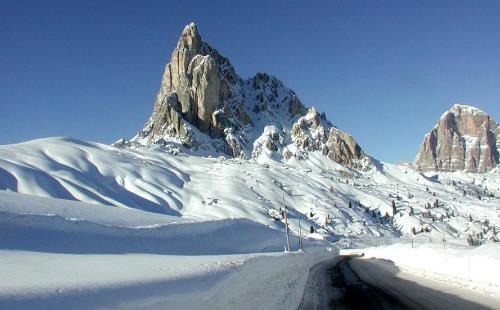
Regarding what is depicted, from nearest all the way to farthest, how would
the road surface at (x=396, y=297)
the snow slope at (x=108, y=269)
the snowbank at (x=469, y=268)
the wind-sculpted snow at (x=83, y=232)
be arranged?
1. the snow slope at (x=108, y=269)
2. the wind-sculpted snow at (x=83, y=232)
3. the road surface at (x=396, y=297)
4. the snowbank at (x=469, y=268)

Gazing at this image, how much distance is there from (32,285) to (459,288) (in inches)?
678

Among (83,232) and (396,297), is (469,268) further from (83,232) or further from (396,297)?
(83,232)

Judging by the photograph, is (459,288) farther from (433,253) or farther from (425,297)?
(433,253)

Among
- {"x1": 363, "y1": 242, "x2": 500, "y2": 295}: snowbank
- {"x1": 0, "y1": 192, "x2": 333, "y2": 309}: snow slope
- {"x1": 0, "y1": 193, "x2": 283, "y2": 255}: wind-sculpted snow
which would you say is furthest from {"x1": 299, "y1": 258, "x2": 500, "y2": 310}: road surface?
{"x1": 0, "y1": 193, "x2": 283, "y2": 255}: wind-sculpted snow

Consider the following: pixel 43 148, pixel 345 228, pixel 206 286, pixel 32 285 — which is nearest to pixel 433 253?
pixel 206 286

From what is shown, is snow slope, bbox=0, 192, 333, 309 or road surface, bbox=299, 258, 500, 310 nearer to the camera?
snow slope, bbox=0, 192, 333, 309

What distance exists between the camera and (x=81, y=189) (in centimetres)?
14188

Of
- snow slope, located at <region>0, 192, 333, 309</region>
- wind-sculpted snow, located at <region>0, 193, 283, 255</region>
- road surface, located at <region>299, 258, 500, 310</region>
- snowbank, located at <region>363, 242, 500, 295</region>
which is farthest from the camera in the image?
snowbank, located at <region>363, 242, 500, 295</region>

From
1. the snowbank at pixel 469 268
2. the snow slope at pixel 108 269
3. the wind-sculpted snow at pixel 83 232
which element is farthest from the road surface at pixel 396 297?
the wind-sculpted snow at pixel 83 232

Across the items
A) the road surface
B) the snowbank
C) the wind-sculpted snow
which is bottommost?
the road surface

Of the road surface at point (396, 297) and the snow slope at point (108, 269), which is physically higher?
the snow slope at point (108, 269)

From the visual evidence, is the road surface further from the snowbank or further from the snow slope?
the snow slope

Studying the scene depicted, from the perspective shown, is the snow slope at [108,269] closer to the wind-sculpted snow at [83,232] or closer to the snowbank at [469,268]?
the wind-sculpted snow at [83,232]

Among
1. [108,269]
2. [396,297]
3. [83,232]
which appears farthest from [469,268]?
[83,232]
